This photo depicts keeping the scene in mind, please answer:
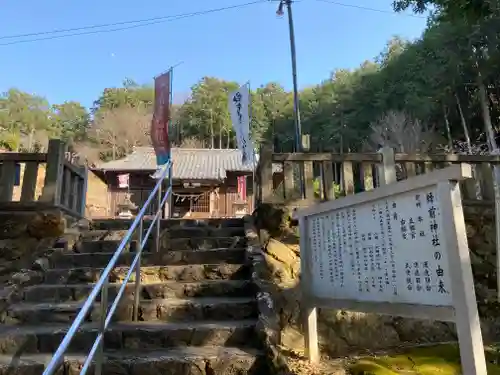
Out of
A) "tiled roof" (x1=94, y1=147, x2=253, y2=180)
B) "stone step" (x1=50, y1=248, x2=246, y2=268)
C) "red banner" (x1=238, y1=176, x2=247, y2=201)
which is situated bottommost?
"stone step" (x1=50, y1=248, x2=246, y2=268)

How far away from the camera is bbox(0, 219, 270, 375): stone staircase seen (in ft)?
9.02

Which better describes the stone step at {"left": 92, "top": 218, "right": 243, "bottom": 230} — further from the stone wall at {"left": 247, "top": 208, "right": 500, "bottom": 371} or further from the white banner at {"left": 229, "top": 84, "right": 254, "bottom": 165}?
the white banner at {"left": 229, "top": 84, "right": 254, "bottom": 165}

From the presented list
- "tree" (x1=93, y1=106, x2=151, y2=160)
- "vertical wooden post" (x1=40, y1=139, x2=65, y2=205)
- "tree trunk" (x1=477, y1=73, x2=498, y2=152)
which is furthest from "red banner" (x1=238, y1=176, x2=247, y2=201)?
"tree" (x1=93, y1=106, x2=151, y2=160)

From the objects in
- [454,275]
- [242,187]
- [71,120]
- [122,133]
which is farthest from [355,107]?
[71,120]

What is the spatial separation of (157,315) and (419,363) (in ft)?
8.20

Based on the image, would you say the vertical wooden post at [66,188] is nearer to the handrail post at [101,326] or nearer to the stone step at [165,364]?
the stone step at [165,364]

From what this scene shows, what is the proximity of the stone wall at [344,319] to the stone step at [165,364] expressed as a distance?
2.76 feet

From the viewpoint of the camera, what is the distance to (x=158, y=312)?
3582 millimetres

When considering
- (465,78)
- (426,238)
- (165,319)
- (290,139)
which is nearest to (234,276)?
(165,319)

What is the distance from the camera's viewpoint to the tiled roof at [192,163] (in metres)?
20.6

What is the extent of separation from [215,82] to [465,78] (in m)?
24.9

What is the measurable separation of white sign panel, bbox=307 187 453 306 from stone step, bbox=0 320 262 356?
33.0 inches

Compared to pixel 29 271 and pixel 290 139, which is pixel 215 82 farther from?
pixel 29 271

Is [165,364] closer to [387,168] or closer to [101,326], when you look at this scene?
[101,326]
